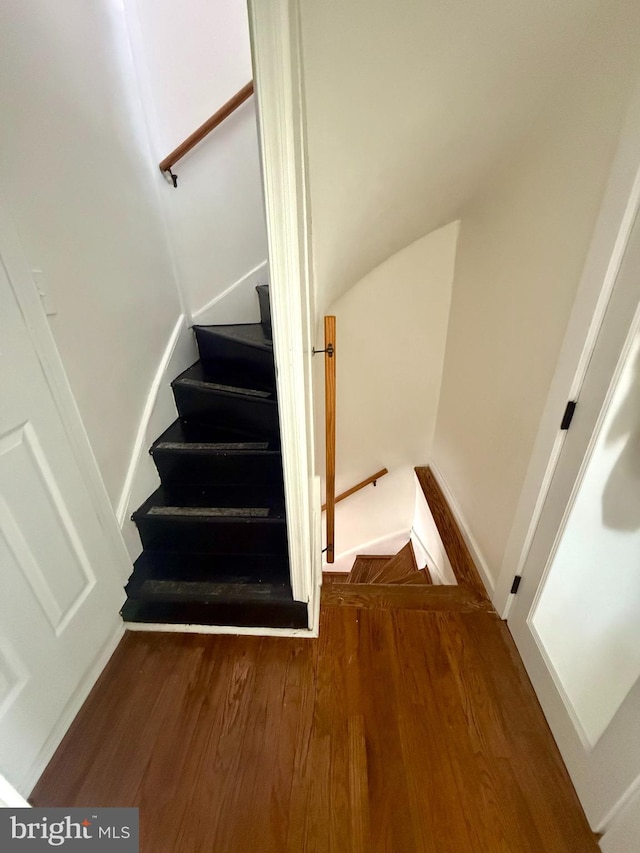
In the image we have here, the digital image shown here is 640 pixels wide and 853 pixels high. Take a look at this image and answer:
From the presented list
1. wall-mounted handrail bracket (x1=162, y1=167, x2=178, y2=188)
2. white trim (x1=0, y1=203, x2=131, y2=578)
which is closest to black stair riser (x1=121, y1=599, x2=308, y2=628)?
white trim (x1=0, y1=203, x2=131, y2=578)

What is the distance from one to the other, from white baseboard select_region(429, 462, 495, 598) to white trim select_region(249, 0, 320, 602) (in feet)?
2.87

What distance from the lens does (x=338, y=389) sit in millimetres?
2348

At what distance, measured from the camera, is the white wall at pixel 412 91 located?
0.72 metres

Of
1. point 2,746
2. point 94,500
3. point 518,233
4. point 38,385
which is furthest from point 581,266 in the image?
point 2,746

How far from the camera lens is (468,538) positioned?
5.88 feet

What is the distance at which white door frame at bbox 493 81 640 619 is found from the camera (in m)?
0.81

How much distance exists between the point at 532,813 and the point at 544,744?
19 cm

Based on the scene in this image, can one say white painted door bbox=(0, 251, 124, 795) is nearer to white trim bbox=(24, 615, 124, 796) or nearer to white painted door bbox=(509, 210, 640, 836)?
white trim bbox=(24, 615, 124, 796)

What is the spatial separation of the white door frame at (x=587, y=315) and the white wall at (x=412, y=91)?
29cm

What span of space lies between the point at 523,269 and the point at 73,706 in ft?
7.22

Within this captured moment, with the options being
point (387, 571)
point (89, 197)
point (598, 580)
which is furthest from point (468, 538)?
point (89, 197)

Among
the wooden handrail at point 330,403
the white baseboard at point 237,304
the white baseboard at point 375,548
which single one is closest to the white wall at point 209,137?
the white baseboard at point 237,304

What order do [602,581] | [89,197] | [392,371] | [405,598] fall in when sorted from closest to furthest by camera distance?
[602,581]
[89,197]
[405,598]
[392,371]

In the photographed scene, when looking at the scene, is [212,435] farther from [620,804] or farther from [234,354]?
[620,804]
